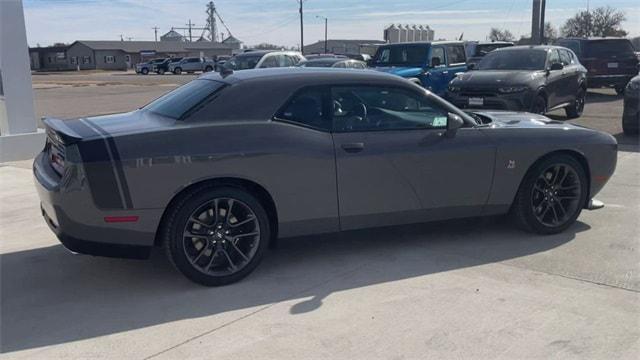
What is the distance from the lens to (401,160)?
15.3 ft

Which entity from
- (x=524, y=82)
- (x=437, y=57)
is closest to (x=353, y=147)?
(x=524, y=82)

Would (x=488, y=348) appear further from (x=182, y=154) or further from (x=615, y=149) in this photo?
(x=615, y=149)

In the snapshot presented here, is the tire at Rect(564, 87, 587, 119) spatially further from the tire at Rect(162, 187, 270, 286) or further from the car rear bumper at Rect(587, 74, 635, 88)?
the tire at Rect(162, 187, 270, 286)

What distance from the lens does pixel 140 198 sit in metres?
3.94

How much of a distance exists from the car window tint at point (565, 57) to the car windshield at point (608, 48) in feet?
20.0

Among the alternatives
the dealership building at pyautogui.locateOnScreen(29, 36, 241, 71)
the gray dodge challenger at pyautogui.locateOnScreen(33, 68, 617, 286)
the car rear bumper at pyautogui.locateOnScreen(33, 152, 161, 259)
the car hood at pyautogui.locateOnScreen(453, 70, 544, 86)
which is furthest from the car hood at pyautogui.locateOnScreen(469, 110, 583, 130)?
the dealership building at pyautogui.locateOnScreen(29, 36, 241, 71)

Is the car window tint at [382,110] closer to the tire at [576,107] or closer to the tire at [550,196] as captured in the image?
the tire at [550,196]

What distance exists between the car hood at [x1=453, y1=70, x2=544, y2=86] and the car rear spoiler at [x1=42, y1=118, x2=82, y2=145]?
29.3 feet

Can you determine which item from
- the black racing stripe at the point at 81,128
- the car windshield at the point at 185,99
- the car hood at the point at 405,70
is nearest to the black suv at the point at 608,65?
the car hood at the point at 405,70

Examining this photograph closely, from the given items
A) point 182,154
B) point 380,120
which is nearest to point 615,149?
point 380,120

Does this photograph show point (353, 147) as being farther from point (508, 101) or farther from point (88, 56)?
point (88, 56)

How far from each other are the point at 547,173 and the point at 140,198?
3.41 meters

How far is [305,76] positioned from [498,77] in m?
8.05

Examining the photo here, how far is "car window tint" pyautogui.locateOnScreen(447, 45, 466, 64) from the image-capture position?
1516 cm
